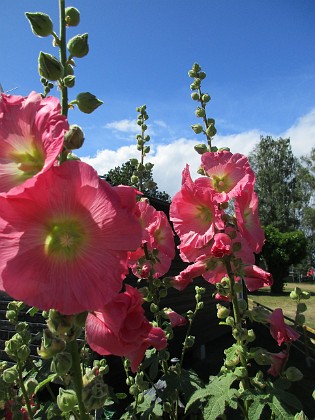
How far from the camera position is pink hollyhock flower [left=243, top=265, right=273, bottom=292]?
1760mm

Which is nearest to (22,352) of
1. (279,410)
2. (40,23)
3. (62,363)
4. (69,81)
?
(62,363)

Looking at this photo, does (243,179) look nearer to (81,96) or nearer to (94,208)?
(81,96)

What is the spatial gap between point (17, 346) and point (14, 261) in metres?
1.12

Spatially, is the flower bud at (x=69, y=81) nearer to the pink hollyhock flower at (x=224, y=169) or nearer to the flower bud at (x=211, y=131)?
the pink hollyhock flower at (x=224, y=169)

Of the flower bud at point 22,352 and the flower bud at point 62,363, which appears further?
the flower bud at point 22,352

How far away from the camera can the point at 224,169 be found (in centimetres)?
186

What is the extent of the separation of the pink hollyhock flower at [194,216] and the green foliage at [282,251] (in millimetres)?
20727

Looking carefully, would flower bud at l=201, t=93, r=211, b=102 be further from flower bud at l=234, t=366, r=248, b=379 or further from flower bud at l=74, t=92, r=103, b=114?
flower bud at l=234, t=366, r=248, b=379

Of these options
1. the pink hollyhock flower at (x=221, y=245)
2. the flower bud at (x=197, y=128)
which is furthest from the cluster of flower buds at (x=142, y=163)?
the pink hollyhock flower at (x=221, y=245)

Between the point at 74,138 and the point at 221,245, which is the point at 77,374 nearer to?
the point at 74,138

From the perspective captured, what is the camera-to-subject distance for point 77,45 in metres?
1.18

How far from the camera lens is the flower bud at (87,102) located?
1152 mm

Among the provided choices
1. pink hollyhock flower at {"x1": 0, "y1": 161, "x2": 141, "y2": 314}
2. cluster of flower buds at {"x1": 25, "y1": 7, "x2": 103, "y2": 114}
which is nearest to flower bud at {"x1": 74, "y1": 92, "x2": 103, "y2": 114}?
cluster of flower buds at {"x1": 25, "y1": 7, "x2": 103, "y2": 114}

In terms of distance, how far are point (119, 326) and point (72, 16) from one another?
1.06 meters
